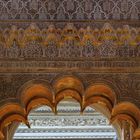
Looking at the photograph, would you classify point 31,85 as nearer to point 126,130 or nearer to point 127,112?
point 127,112

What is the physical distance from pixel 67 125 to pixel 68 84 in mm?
5633

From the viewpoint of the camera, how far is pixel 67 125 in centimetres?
1087

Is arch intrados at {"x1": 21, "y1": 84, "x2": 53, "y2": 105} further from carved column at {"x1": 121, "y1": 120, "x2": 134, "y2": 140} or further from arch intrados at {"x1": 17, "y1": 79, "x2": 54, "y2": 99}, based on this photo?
carved column at {"x1": 121, "y1": 120, "x2": 134, "y2": 140}

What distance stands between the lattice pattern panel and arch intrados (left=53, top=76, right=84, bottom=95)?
0.64 m

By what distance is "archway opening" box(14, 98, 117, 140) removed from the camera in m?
10.8

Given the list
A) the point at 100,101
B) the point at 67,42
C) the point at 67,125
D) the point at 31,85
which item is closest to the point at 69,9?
the point at 67,42

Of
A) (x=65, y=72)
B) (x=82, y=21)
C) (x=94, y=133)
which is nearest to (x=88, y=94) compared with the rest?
(x=65, y=72)

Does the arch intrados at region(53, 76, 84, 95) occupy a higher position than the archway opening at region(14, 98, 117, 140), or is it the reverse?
the arch intrados at region(53, 76, 84, 95)

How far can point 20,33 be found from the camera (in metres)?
5.32

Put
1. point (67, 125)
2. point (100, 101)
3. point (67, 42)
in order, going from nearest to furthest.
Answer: point (67, 42), point (100, 101), point (67, 125)

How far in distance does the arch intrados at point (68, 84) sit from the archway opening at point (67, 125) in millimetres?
5439

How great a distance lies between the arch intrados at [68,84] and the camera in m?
5.22

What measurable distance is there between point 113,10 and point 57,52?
2.39 ft

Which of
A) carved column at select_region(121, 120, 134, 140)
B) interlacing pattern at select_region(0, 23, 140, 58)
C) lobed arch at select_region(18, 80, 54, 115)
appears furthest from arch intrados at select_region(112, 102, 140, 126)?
carved column at select_region(121, 120, 134, 140)
